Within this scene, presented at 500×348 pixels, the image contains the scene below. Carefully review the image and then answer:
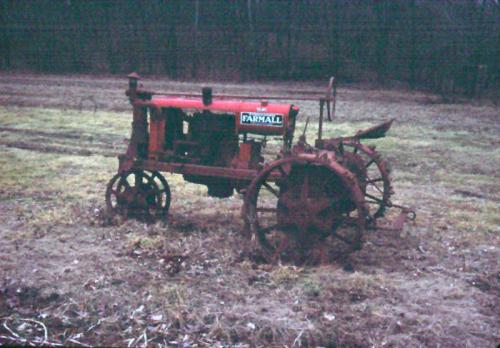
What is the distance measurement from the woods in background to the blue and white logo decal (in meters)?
13.2

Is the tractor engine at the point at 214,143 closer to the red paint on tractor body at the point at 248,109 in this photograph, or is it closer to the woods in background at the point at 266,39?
the red paint on tractor body at the point at 248,109

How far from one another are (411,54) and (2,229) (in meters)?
15.1

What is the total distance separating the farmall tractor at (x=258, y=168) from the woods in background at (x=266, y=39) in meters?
12.7

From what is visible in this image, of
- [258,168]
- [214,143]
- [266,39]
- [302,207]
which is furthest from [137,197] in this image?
[266,39]

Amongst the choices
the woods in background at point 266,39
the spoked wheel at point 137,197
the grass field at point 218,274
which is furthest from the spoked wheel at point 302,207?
the woods in background at point 266,39

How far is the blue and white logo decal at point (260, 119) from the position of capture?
544cm

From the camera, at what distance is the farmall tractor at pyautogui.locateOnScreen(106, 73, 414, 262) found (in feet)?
16.7

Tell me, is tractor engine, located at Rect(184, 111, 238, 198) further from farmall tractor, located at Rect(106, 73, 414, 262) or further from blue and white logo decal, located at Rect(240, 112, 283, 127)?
blue and white logo decal, located at Rect(240, 112, 283, 127)

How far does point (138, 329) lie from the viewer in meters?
4.00

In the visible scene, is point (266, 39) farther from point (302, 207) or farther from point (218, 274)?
point (218, 274)

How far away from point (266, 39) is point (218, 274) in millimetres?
15680

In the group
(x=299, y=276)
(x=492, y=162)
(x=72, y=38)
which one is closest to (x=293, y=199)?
(x=299, y=276)

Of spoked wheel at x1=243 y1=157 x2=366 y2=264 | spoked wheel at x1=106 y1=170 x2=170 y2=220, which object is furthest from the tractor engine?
spoked wheel at x1=243 y1=157 x2=366 y2=264

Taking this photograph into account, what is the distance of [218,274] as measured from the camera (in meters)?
4.90
